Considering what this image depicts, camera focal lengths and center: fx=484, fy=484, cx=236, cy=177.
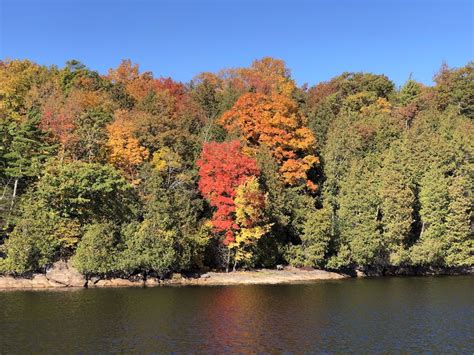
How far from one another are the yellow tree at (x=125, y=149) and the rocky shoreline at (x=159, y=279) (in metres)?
13.8

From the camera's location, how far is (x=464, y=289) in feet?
174

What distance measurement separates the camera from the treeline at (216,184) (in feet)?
186

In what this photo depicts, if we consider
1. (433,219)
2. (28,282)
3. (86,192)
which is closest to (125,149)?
(86,192)

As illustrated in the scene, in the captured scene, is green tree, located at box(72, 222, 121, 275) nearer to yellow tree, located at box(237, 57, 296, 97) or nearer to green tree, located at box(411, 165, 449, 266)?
green tree, located at box(411, 165, 449, 266)

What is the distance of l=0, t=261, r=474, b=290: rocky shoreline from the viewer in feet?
180

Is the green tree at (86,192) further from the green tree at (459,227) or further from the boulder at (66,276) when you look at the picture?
the green tree at (459,227)

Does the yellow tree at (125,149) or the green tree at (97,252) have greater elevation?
the yellow tree at (125,149)

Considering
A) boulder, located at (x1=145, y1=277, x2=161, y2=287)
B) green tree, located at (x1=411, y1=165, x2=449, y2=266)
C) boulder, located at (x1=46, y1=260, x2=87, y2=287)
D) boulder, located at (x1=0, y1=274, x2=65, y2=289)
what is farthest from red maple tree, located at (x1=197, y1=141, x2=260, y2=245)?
green tree, located at (x1=411, y1=165, x2=449, y2=266)

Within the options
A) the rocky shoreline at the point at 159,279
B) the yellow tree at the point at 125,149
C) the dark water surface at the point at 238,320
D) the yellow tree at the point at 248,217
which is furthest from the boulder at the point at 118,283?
the yellow tree at the point at 125,149

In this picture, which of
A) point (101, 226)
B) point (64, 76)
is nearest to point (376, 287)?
point (101, 226)

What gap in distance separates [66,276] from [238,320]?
27.5 m

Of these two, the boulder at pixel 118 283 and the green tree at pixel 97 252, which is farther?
the boulder at pixel 118 283

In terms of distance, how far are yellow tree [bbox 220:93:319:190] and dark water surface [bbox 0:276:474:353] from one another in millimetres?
22866

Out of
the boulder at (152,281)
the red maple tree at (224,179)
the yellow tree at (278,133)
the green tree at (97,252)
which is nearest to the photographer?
the green tree at (97,252)
